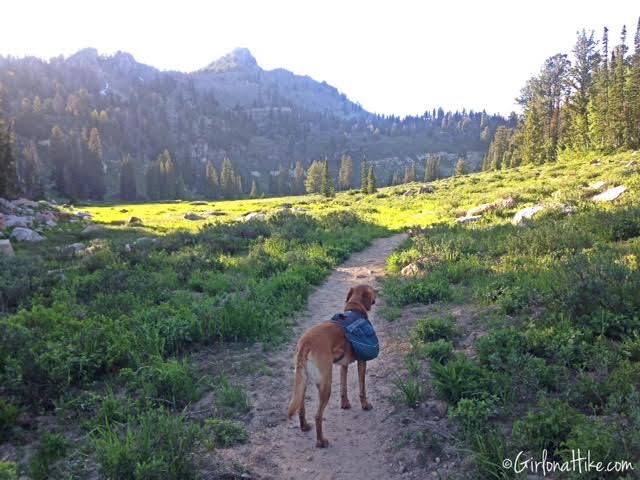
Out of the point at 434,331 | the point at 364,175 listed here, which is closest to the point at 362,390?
the point at 434,331

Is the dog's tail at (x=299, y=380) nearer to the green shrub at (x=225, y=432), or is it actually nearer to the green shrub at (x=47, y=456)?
the green shrub at (x=225, y=432)

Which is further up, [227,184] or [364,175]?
[364,175]

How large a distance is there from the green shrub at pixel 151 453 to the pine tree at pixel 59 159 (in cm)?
11060

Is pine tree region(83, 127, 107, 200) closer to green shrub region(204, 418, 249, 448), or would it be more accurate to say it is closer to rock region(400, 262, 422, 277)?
rock region(400, 262, 422, 277)

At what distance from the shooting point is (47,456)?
4871 mm

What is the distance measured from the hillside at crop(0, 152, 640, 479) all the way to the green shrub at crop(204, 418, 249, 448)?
0.02m

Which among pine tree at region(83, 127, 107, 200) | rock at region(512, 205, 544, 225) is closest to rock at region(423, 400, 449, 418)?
rock at region(512, 205, 544, 225)

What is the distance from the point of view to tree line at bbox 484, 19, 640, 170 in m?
46.4

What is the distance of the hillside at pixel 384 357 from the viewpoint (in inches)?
179

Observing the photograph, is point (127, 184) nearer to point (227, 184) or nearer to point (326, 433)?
point (227, 184)

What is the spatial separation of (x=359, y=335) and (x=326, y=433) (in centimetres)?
134

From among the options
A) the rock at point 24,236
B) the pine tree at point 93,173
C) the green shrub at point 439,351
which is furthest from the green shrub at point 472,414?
the pine tree at point 93,173

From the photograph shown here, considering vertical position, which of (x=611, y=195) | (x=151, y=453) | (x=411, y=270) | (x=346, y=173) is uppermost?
(x=346, y=173)

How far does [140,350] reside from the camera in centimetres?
740
